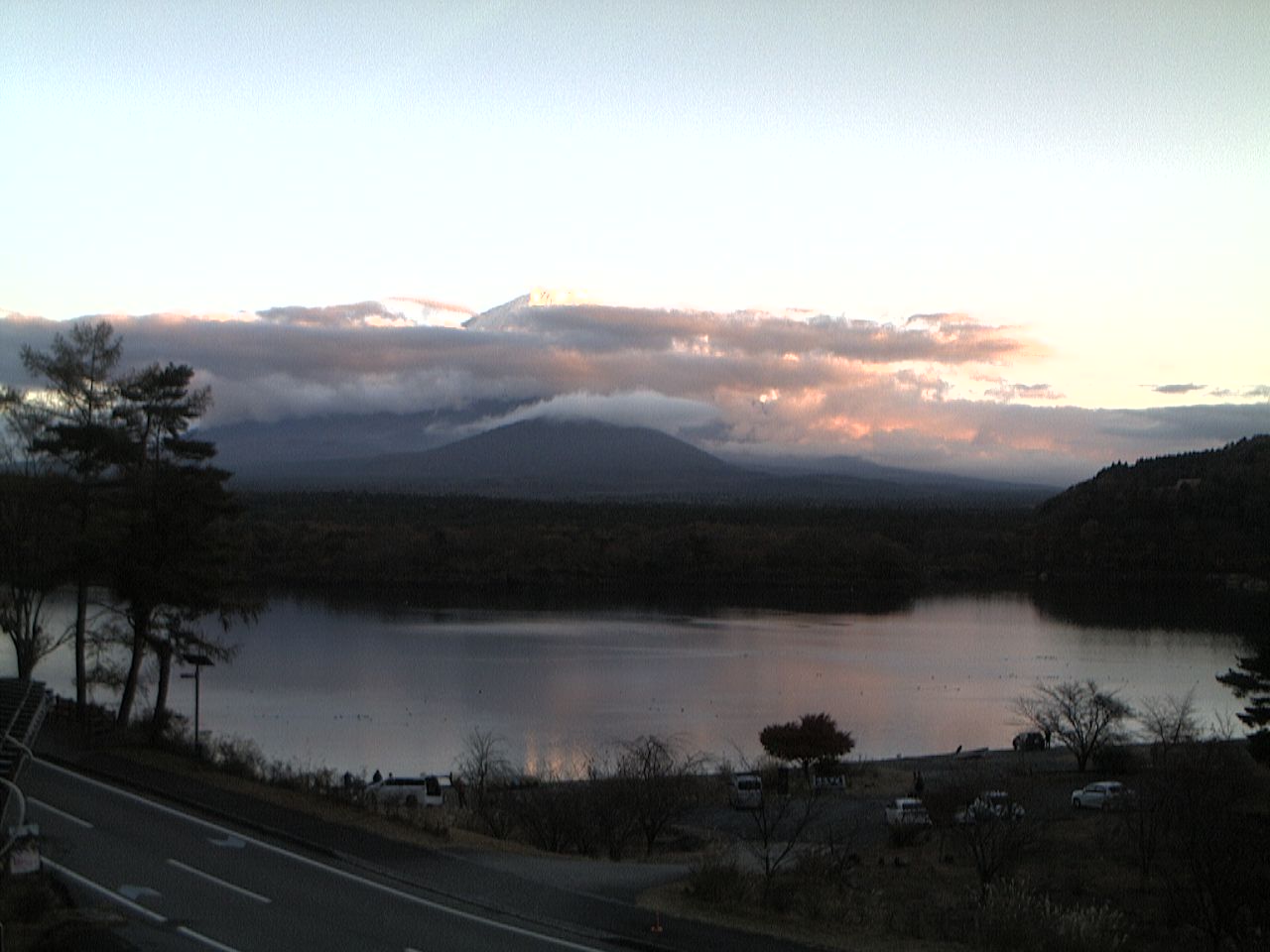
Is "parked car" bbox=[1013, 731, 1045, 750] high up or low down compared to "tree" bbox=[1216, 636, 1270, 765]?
down

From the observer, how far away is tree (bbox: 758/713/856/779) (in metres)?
23.2

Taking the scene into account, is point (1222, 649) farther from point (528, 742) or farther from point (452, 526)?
point (452, 526)

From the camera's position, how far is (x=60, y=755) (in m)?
13.6

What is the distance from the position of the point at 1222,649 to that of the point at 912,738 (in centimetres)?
1960

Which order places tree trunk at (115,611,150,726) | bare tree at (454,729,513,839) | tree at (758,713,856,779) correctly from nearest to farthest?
1. bare tree at (454,729,513,839)
2. tree trunk at (115,611,150,726)
3. tree at (758,713,856,779)

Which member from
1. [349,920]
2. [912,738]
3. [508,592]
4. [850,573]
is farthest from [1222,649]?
[349,920]

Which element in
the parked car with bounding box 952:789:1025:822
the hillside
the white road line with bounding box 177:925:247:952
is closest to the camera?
the white road line with bounding box 177:925:247:952

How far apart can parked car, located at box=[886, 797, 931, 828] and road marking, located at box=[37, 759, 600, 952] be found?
904 cm

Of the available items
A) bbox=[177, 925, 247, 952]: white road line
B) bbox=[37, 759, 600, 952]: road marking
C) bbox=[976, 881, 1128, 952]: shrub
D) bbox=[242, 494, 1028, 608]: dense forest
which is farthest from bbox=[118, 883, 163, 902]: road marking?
bbox=[242, 494, 1028, 608]: dense forest

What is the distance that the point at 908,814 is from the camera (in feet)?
54.6

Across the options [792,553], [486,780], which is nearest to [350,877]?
[486,780]

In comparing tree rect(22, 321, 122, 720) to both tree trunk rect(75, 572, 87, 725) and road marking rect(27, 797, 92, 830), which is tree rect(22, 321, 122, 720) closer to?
tree trunk rect(75, 572, 87, 725)

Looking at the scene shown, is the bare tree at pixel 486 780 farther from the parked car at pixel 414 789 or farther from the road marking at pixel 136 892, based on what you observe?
the road marking at pixel 136 892

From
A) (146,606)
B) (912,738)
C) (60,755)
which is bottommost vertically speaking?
(912,738)
